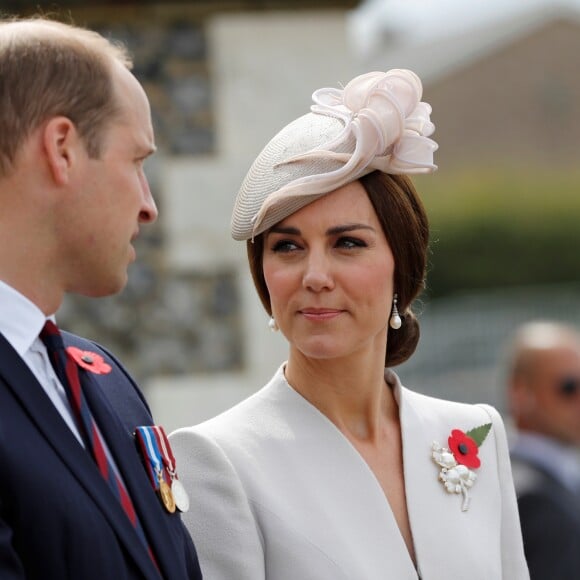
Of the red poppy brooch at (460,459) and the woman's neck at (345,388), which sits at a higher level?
the woman's neck at (345,388)

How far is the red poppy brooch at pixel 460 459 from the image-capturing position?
11.8 feet

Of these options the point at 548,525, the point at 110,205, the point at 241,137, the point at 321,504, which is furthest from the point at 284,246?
the point at 241,137

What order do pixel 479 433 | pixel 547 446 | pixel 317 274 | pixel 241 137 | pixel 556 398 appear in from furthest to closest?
pixel 241 137, pixel 556 398, pixel 547 446, pixel 479 433, pixel 317 274

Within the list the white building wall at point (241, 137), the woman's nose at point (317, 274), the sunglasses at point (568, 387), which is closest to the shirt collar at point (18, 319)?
the woman's nose at point (317, 274)

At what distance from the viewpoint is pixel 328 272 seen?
3406 millimetres

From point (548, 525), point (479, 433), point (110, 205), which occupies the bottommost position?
point (548, 525)

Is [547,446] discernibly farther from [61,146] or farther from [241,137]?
[61,146]

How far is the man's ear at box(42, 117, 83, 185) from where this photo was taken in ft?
8.65

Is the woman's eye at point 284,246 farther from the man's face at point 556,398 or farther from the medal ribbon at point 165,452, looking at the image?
the man's face at point 556,398

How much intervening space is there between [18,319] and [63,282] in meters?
0.10

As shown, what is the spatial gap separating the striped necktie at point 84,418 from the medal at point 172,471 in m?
0.20

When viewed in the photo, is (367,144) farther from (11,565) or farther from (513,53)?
(513,53)

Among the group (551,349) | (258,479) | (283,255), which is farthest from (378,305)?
(551,349)

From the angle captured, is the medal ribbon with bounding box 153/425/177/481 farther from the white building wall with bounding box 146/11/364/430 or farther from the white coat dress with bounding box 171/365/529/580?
the white building wall with bounding box 146/11/364/430
